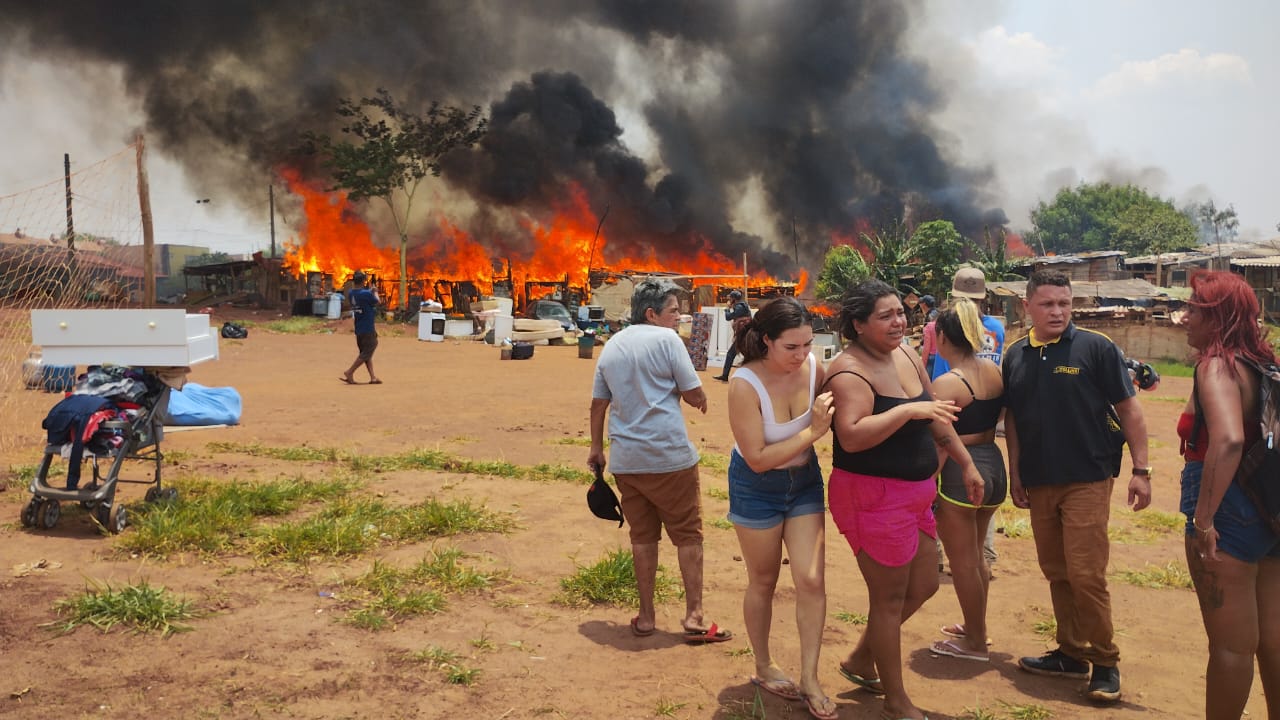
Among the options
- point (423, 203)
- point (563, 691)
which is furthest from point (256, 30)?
point (563, 691)

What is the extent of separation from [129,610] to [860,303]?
3.62m

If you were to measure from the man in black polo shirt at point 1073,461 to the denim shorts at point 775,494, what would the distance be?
1019 millimetres

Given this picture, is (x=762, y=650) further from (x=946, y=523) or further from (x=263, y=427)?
(x=263, y=427)

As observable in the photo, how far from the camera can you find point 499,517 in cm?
609

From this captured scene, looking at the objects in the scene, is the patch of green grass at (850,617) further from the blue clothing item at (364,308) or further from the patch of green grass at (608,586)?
the blue clothing item at (364,308)

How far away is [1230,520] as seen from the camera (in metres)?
2.89

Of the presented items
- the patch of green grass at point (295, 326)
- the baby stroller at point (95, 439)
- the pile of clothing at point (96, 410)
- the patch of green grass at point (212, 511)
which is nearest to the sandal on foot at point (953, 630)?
the patch of green grass at point (212, 511)

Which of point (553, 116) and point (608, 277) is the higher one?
point (553, 116)

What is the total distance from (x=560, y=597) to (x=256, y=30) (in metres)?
40.6

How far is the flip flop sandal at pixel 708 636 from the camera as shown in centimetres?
409

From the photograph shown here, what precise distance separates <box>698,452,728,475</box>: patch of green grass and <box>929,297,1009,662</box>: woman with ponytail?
4.16 m

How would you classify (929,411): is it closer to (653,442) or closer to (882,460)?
(882,460)

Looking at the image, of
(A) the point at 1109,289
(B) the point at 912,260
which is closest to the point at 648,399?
(A) the point at 1109,289

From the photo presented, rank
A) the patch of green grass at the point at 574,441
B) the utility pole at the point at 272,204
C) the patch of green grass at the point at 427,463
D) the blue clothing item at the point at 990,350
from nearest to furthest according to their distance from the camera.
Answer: the blue clothing item at the point at 990,350 → the patch of green grass at the point at 427,463 → the patch of green grass at the point at 574,441 → the utility pole at the point at 272,204
